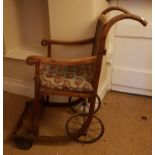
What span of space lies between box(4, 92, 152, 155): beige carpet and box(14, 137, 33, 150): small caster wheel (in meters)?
0.03

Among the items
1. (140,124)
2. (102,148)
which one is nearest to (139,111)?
(140,124)

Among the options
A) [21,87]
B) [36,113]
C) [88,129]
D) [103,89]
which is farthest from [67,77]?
[21,87]

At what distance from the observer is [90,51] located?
1.88m

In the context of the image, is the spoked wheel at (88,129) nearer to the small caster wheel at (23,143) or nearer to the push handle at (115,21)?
the small caster wheel at (23,143)

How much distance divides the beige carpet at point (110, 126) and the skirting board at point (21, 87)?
0.05 meters

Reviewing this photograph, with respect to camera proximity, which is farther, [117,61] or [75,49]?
[117,61]

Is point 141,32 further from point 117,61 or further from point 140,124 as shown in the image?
point 140,124

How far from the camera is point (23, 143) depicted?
1.64m

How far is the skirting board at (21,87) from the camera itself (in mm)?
2236

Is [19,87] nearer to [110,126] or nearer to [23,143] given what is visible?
[23,143]

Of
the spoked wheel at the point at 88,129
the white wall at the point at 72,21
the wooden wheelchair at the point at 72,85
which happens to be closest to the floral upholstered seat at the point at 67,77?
the wooden wheelchair at the point at 72,85

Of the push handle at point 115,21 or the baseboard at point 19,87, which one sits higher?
the push handle at point 115,21

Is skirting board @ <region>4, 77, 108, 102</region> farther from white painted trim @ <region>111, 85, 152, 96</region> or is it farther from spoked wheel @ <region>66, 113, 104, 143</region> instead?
spoked wheel @ <region>66, 113, 104, 143</region>

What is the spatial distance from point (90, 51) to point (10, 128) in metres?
0.87
